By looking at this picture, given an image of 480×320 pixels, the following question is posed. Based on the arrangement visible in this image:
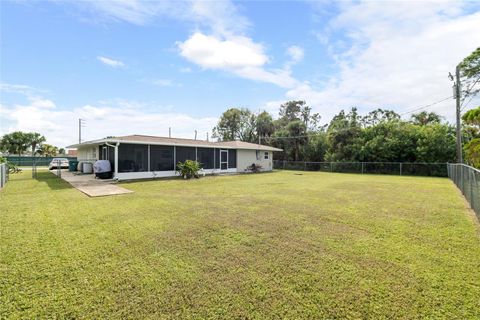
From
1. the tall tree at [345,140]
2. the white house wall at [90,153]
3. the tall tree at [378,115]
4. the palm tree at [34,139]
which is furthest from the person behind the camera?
the palm tree at [34,139]

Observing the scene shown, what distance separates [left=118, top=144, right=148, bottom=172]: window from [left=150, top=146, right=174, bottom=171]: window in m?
0.39

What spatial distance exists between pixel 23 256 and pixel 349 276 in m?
4.36

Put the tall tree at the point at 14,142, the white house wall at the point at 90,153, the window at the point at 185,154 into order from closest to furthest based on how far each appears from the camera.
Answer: the window at the point at 185,154 < the white house wall at the point at 90,153 < the tall tree at the point at 14,142

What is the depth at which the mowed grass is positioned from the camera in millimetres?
2189

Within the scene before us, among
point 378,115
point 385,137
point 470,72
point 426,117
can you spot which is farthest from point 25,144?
point 426,117

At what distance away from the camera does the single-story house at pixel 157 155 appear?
12.0 meters

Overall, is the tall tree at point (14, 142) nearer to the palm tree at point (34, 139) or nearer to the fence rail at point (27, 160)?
the palm tree at point (34, 139)

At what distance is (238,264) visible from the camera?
306 cm

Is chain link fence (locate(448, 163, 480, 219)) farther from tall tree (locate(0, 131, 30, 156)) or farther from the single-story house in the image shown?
tall tree (locate(0, 131, 30, 156))

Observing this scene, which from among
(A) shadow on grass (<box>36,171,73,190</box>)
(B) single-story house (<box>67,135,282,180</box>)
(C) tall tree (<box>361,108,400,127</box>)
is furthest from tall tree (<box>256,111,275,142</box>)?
(A) shadow on grass (<box>36,171,73,190</box>)

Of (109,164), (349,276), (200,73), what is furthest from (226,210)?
(200,73)

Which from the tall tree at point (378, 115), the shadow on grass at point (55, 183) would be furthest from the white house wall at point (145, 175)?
the tall tree at point (378, 115)

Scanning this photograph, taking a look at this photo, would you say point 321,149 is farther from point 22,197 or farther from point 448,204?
point 22,197

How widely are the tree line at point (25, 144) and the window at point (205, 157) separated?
128ft
